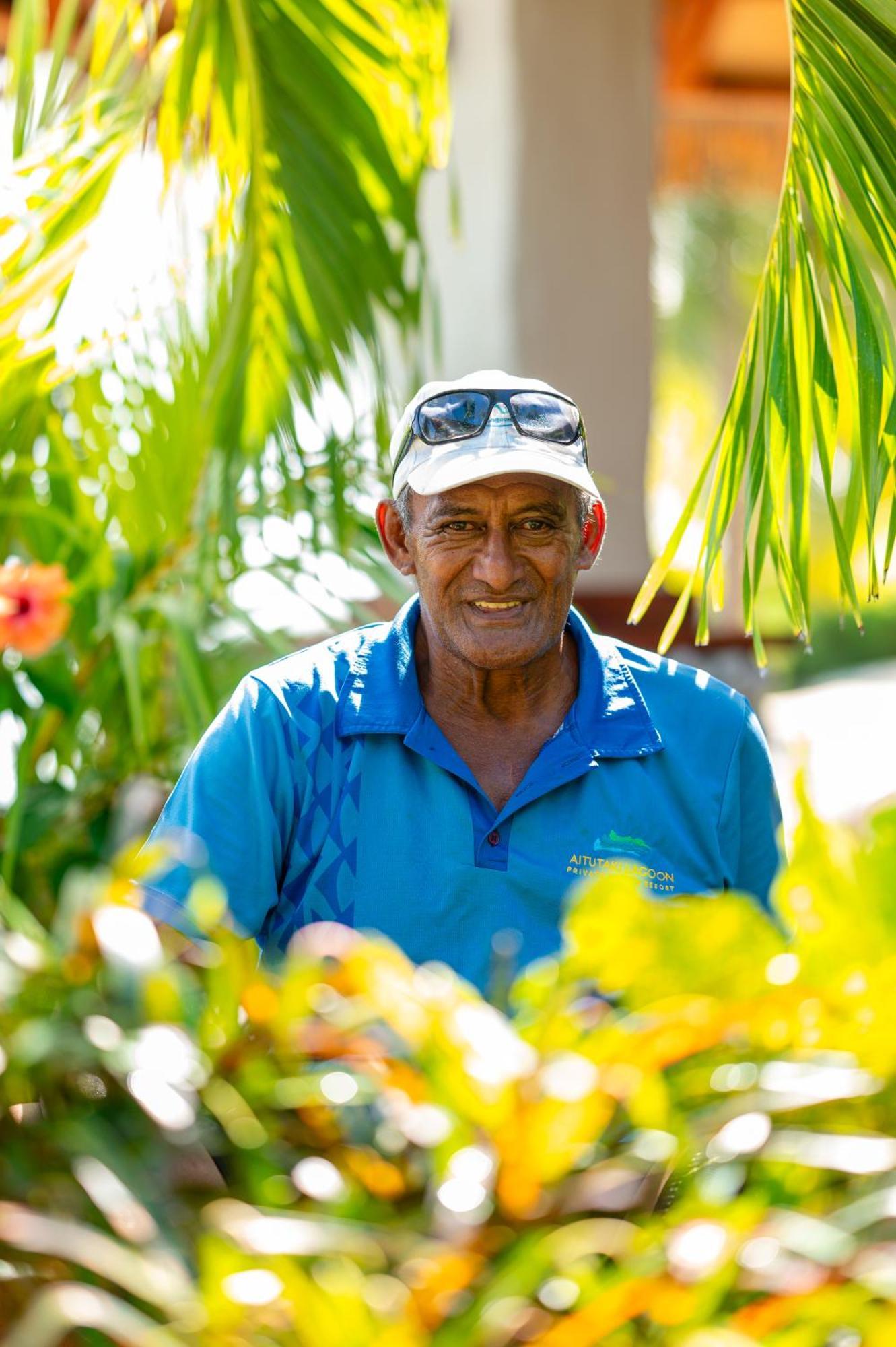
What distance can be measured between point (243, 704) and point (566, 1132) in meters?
1.29

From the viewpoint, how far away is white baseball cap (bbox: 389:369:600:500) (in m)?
1.99

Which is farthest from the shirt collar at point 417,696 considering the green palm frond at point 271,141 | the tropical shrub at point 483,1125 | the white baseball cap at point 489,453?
the tropical shrub at point 483,1125

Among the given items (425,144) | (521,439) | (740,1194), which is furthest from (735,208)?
(740,1194)

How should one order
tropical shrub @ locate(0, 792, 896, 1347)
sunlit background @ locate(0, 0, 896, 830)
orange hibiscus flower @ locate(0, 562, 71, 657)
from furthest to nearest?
sunlit background @ locate(0, 0, 896, 830) → orange hibiscus flower @ locate(0, 562, 71, 657) → tropical shrub @ locate(0, 792, 896, 1347)

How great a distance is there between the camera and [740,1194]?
799 mm

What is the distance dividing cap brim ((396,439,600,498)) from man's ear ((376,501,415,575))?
14 cm

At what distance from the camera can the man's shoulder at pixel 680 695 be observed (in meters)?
2.13

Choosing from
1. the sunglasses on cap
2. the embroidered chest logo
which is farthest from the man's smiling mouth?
the embroidered chest logo

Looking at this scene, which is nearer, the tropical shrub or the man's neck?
the tropical shrub

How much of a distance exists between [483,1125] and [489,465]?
4.36ft

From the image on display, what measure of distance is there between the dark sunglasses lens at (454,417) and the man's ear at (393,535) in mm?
152

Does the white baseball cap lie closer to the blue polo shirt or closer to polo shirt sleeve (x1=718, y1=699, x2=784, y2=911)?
the blue polo shirt

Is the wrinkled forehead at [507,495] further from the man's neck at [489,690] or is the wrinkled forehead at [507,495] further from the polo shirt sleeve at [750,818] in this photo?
the polo shirt sleeve at [750,818]

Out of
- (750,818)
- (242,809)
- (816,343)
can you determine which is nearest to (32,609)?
(242,809)
